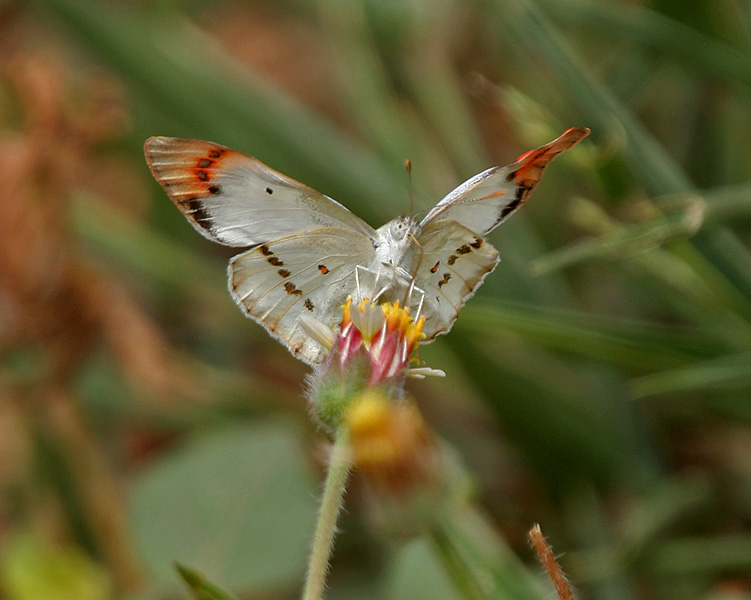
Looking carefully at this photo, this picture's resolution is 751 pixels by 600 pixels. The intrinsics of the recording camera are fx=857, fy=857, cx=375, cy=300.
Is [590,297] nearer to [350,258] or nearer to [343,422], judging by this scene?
[350,258]

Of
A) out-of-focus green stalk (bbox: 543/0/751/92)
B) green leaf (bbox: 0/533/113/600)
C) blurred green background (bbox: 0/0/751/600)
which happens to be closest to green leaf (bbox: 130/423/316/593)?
blurred green background (bbox: 0/0/751/600)

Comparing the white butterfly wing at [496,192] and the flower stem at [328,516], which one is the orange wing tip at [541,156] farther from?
the flower stem at [328,516]

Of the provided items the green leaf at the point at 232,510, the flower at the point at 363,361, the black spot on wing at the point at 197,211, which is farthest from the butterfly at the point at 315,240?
the green leaf at the point at 232,510

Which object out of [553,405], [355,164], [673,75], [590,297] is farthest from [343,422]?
[673,75]

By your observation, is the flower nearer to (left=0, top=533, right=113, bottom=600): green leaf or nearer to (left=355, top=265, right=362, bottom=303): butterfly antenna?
(left=355, top=265, right=362, bottom=303): butterfly antenna

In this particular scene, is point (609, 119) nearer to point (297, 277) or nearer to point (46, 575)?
point (297, 277)

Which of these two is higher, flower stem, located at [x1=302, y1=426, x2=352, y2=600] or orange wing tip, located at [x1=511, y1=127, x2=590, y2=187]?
orange wing tip, located at [x1=511, y1=127, x2=590, y2=187]
